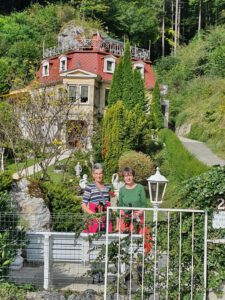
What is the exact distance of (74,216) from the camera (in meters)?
6.16

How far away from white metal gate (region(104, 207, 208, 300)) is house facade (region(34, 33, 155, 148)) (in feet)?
82.3

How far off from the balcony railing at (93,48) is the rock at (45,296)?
3074 centimetres

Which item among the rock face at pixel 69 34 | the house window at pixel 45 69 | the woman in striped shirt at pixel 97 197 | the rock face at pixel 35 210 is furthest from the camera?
the rock face at pixel 69 34

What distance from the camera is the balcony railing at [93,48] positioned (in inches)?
1416

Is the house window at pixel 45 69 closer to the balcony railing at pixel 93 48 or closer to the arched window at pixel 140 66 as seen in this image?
the balcony railing at pixel 93 48

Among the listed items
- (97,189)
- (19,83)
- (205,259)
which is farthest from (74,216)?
(19,83)

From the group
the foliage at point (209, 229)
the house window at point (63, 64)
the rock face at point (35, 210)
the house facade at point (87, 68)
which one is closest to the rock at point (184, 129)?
the house facade at point (87, 68)

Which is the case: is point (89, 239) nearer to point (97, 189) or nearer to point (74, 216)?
point (74, 216)

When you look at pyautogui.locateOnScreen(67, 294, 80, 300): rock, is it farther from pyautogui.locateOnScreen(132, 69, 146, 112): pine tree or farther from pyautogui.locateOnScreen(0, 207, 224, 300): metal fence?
pyautogui.locateOnScreen(132, 69, 146, 112): pine tree

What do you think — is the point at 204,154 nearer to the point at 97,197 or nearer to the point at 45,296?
the point at 97,197

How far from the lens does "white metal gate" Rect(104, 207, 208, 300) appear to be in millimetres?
5500

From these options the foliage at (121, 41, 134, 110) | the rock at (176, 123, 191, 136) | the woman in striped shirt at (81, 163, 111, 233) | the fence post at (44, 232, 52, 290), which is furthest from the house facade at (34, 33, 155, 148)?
the fence post at (44, 232, 52, 290)

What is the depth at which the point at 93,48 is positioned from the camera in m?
35.8

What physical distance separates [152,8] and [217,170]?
47.6 metres
